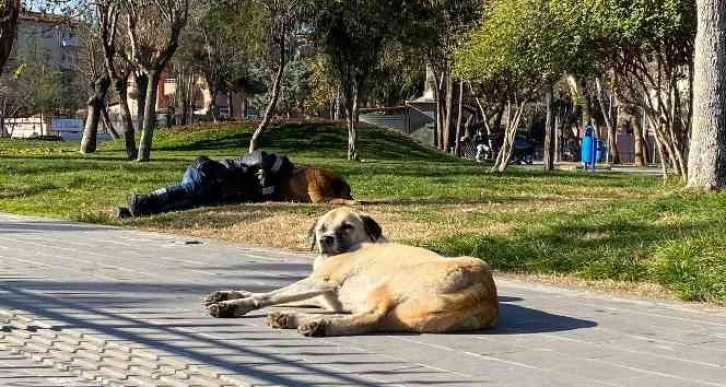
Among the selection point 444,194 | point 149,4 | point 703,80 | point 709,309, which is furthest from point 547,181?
point 709,309

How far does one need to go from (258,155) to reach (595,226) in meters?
5.19

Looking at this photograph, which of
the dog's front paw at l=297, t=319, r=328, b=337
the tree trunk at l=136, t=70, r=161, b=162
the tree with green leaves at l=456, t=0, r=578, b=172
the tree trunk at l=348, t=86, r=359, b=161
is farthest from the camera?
the tree trunk at l=348, t=86, r=359, b=161

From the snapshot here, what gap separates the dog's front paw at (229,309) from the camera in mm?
6953

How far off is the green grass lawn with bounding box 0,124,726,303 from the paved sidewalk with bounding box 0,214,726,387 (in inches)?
38.9

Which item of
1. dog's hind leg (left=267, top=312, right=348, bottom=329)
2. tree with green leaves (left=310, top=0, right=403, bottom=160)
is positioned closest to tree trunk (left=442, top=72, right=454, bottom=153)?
tree with green leaves (left=310, top=0, right=403, bottom=160)

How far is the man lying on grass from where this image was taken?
574 inches

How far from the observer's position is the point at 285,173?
1495 centimetres

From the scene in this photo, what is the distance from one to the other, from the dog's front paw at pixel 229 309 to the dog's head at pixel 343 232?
0.61m

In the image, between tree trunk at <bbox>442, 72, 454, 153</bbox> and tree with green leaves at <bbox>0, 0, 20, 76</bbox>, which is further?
tree trunk at <bbox>442, 72, 454, 153</bbox>

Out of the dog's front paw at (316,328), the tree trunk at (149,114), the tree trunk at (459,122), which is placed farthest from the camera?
the tree trunk at (459,122)

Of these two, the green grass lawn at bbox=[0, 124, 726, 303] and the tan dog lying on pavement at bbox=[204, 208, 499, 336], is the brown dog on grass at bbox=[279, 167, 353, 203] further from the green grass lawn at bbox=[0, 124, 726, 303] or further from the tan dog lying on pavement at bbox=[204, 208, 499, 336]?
the tan dog lying on pavement at bbox=[204, 208, 499, 336]

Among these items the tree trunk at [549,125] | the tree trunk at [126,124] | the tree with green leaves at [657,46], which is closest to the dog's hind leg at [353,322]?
the tree with green leaves at [657,46]

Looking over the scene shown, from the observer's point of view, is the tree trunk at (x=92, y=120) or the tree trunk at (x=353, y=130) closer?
the tree trunk at (x=353, y=130)

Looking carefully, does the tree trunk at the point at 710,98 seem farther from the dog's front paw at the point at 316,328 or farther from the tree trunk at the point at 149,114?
the tree trunk at the point at 149,114
